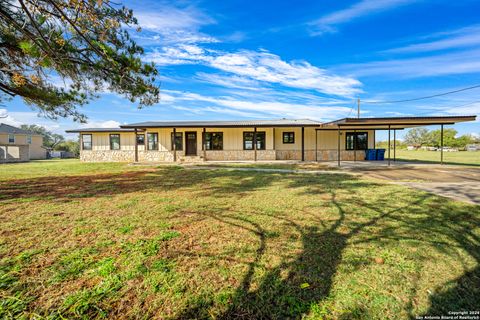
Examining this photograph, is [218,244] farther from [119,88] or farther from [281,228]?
[119,88]

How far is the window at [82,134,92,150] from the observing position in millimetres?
22609

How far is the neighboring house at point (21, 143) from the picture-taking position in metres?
26.1

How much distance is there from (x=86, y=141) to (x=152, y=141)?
7.63 metres

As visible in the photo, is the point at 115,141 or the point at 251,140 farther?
the point at 115,141

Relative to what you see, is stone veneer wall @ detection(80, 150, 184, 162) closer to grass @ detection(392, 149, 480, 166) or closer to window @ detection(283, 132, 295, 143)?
window @ detection(283, 132, 295, 143)

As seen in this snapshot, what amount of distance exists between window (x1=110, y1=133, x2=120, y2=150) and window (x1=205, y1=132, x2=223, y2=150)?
9.39 metres

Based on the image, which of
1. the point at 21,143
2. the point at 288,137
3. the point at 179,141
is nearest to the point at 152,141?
the point at 179,141

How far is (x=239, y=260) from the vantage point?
287 cm

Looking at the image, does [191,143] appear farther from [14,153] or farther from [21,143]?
[21,143]

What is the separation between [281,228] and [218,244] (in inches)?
47.5

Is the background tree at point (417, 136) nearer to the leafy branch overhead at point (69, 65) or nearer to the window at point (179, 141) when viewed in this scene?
the window at point (179, 141)

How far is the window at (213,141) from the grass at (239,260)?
14790mm

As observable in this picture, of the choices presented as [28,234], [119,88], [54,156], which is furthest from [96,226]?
[54,156]

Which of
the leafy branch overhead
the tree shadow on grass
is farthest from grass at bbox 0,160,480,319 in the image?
the leafy branch overhead
